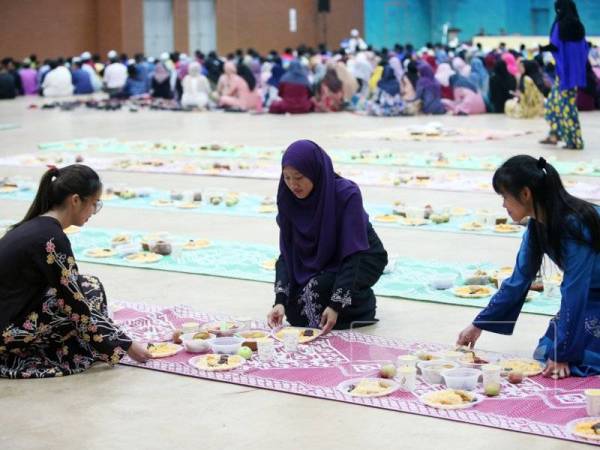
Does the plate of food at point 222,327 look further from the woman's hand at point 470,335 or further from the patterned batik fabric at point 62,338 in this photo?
the woman's hand at point 470,335

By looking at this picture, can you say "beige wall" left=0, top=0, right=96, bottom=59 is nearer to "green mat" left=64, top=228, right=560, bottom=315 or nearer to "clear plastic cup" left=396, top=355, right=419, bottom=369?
"green mat" left=64, top=228, right=560, bottom=315

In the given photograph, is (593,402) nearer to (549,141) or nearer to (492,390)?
(492,390)

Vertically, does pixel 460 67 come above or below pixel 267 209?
above

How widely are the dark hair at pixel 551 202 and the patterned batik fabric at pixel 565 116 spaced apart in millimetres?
6893

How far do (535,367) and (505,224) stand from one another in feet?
9.07

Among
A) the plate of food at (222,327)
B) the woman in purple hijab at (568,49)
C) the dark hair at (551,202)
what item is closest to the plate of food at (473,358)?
the dark hair at (551,202)

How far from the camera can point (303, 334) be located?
3.90 m

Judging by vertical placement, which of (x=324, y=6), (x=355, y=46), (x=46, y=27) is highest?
(x=324, y=6)

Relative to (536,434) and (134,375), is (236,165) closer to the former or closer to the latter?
(134,375)

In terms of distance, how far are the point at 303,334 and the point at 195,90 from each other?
1392cm

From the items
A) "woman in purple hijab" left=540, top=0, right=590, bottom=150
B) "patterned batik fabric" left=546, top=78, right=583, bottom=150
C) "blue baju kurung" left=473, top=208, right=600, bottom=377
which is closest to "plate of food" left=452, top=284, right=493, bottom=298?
"blue baju kurung" left=473, top=208, right=600, bottom=377

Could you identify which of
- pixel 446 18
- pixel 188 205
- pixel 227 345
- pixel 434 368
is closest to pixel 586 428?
pixel 434 368

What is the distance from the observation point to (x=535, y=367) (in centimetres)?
344

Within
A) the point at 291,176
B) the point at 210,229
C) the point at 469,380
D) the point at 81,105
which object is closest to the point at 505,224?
the point at 210,229
